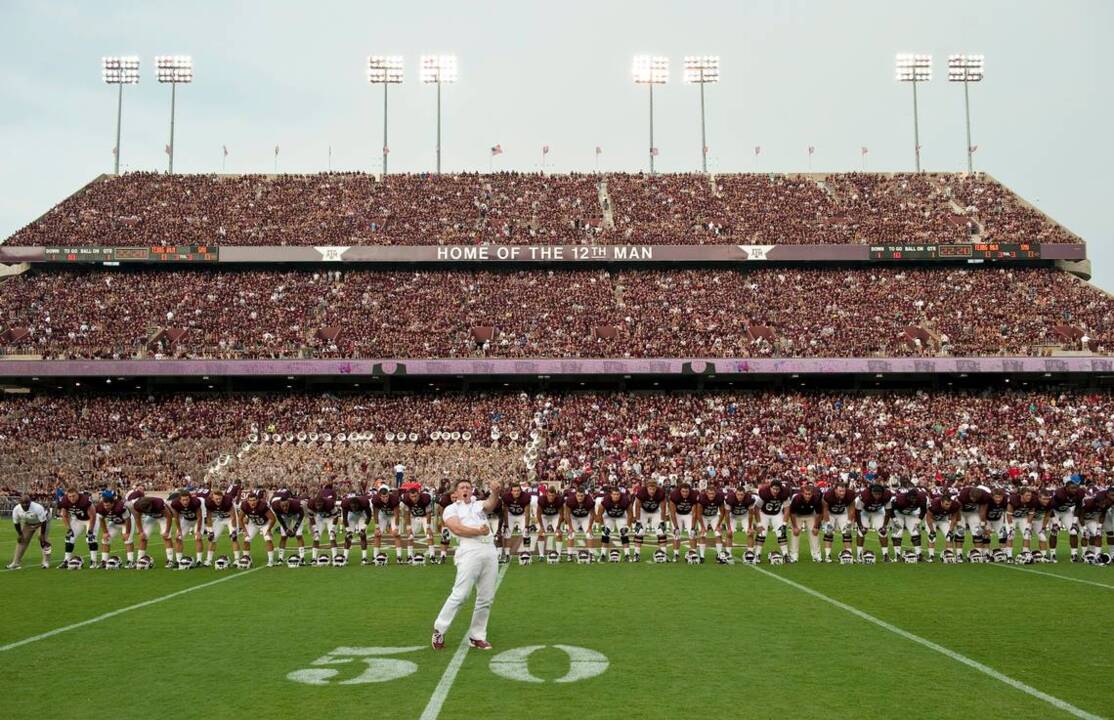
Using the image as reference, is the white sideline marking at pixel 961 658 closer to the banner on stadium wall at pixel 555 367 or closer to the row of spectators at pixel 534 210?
the banner on stadium wall at pixel 555 367

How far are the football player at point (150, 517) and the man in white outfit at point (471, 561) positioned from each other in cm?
949

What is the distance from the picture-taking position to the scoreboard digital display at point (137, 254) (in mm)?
46750

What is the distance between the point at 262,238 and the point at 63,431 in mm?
14335

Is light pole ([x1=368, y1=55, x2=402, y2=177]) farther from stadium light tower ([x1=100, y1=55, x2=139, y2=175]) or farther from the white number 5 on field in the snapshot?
the white number 5 on field

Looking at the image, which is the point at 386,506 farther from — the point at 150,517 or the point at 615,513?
the point at 150,517

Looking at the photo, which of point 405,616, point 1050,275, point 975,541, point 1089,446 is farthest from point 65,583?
point 1050,275

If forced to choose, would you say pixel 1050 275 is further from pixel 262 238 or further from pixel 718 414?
pixel 262 238

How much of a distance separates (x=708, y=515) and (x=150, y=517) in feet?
34.3

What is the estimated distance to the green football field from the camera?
7.29 metres

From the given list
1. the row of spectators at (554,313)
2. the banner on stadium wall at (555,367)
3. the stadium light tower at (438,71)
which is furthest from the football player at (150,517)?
the stadium light tower at (438,71)

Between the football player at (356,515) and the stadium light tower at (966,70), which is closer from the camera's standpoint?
the football player at (356,515)

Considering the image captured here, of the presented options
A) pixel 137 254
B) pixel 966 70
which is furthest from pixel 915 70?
pixel 137 254

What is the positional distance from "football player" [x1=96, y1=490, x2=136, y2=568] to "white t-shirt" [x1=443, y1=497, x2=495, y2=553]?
33.7 ft

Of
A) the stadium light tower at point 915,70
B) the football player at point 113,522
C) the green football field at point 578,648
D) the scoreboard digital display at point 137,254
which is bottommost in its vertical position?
the green football field at point 578,648
